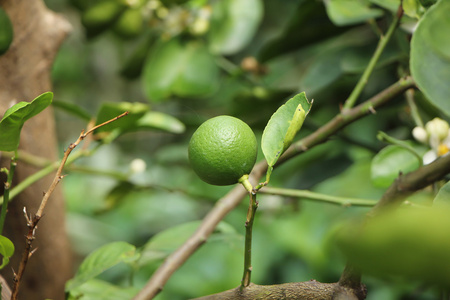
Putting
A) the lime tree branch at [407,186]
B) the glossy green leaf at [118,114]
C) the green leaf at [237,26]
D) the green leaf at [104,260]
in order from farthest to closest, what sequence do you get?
the green leaf at [237,26]
the glossy green leaf at [118,114]
the green leaf at [104,260]
the lime tree branch at [407,186]

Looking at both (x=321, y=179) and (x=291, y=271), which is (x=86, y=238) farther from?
(x=321, y=179)

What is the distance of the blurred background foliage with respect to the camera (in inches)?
28.4

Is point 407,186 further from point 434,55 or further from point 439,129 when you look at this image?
point 439,129

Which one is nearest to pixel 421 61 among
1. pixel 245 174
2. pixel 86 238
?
pixel 245 174

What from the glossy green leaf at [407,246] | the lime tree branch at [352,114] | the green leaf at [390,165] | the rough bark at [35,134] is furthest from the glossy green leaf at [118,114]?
the glossy green leaf at [407,246]

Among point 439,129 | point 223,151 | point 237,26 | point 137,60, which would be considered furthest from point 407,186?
point 137,60

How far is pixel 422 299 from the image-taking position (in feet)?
3.15

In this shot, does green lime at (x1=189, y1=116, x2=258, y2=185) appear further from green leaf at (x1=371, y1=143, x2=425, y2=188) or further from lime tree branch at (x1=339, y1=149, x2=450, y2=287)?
green leaf at (x1=371, y1=143, x2=425, y2=188)

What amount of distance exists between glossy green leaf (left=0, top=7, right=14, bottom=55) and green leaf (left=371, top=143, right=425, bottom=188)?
0.49 m

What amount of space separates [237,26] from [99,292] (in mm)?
596

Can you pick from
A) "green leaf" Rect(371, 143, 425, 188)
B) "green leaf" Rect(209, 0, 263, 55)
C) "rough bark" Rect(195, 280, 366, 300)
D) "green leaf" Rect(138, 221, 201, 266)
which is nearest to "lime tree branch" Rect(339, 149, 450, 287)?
"rough bark" Rect(195, 280, 366, 300)

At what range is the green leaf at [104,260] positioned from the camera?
500mm

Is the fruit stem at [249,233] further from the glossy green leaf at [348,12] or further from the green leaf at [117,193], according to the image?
the green leaf at [117,193]

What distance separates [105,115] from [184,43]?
0.42m
